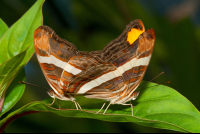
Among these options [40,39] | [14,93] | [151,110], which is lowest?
[151,110]

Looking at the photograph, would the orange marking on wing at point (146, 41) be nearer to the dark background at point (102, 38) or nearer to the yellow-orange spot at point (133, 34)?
the yellow-orange spot at point (133, 34)

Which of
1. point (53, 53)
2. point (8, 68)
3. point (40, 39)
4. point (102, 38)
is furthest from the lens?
point (102, 38)

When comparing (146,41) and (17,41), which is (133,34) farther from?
(17,41)

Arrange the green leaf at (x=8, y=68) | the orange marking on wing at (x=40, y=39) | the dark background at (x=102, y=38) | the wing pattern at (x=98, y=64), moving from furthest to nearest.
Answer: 1. the dark background at (x=102, y=38)
2. the wing pattern at (x=98, y=64)
3. the orange marking on wing at (x=40, y=39)
4. the green leaf at (x=8, y=68)

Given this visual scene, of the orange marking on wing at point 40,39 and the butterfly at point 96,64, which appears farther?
the butterfly at point 96,64

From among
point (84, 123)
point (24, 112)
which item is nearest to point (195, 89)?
point (84, 123)

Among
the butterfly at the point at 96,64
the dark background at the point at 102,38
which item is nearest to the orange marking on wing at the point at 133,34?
the butterfly at the point at 96,64

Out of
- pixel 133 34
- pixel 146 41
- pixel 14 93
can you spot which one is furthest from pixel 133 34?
pixel 14 93
